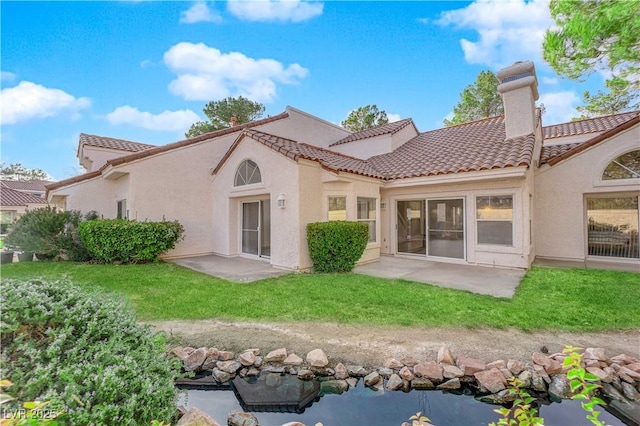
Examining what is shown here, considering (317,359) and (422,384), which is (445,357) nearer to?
(422,384)

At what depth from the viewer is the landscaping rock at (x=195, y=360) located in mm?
4539

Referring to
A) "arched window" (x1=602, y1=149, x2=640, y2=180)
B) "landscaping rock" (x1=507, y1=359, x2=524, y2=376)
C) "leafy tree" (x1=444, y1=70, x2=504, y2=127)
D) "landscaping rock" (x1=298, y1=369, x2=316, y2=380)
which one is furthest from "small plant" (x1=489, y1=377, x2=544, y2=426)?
"leafy tree" (x1=444, y1=70, x2=504, y2=127)

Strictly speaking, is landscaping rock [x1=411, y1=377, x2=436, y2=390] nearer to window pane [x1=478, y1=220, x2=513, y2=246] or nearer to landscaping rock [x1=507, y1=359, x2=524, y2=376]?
landscaping rock [x1=507, y1=359, x2=524, y2=376]

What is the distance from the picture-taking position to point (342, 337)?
5.29 meters

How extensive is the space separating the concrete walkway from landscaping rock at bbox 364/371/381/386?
16.5 feet

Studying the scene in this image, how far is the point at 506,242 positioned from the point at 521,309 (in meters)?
4.97

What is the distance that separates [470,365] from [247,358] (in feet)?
11.2

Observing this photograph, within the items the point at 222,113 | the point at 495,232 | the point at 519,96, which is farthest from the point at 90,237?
the point at 222,113

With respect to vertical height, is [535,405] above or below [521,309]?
below

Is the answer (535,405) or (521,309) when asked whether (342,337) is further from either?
(521,309)

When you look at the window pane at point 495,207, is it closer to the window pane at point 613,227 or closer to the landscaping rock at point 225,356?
the window pane at point 613,227

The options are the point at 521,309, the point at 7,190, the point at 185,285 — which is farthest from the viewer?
the point at 7,190

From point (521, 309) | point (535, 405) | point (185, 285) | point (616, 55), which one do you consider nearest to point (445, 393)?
point (535, 405)

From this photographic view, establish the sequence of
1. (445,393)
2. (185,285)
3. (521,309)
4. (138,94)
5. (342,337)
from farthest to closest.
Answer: (138,94) < (185,285) < (521,309) < (342,337) < (445,393)
